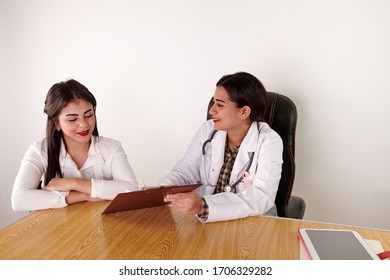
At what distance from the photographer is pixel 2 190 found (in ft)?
11.3

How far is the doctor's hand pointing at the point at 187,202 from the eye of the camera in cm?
162

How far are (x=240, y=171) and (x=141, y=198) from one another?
0.68 m

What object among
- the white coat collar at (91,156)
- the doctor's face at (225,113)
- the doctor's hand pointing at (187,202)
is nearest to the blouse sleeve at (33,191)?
the white coat collar at (91,156)

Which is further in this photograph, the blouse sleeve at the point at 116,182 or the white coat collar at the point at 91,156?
the white coat collar at the point at 91,156

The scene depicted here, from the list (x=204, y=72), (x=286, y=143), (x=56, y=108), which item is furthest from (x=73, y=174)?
(x=204, y=72)

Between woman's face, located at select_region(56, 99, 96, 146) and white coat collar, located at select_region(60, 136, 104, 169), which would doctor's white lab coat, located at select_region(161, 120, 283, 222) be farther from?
woman's face, located at select_region(56, 99, 96, 146)

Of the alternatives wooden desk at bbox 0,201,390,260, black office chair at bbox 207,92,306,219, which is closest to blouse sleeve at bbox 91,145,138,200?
wooden desk at bbox 0,201,390,260

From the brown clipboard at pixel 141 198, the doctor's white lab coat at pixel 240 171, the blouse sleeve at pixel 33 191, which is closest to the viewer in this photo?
the brown clipboard at pixel 141 198

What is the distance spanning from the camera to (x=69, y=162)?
6.64 feet

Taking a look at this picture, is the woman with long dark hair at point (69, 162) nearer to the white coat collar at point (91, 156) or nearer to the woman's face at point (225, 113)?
the white coat collar at point (91, 156)

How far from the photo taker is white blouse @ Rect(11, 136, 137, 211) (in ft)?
5.95

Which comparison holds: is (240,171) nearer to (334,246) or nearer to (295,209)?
(295,209)

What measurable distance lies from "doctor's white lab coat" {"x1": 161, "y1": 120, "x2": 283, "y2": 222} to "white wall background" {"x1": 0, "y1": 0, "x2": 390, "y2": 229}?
70 centimetres
